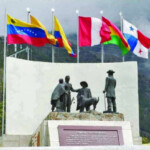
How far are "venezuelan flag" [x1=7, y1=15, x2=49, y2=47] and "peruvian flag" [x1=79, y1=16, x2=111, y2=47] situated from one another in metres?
2.40

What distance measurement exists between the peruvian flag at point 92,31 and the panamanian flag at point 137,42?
121cm

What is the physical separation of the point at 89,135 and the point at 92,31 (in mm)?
10808

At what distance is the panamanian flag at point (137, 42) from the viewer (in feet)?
91.6

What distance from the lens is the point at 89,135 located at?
1853 cm

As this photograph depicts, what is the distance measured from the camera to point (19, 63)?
27469 mm

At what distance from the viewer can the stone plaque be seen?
1815 cm

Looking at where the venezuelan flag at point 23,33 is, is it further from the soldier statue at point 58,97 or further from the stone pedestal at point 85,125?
the stone pedestal at point 85,125

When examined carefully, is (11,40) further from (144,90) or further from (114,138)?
(144,90)

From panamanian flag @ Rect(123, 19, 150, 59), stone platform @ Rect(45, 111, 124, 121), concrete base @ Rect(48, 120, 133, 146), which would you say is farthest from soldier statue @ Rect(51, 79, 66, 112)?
panamanian flag @ Rect(123, 19, 150, 59)

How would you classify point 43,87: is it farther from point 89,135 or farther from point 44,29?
point 89,135

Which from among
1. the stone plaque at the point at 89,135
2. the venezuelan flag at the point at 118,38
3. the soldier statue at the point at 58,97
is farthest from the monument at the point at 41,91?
the stone plaque at the point at 89,135

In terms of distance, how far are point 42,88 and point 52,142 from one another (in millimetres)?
10129

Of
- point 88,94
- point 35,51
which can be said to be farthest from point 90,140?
point 35,51

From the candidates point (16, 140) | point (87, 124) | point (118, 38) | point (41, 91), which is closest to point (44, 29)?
point (41, 91)
